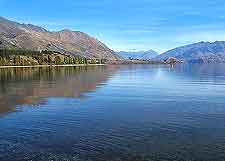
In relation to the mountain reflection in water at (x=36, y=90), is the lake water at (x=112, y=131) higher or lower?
lower

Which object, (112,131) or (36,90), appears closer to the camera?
(112,131)

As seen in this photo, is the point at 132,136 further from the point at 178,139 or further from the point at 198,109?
the point at 198,109

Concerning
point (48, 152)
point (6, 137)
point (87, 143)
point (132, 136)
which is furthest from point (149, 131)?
point (6, 137)

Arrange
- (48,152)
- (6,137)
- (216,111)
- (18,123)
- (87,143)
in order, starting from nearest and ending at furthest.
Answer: (48,152), (87,143), (6,137), (18,123), (216,111)

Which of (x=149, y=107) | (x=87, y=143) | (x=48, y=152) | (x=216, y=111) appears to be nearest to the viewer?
(x=48, y=152)

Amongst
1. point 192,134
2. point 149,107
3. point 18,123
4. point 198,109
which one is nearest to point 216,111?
point 198,109

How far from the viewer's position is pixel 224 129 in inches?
1585

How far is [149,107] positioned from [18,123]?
23.2 metres

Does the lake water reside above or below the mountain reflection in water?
below

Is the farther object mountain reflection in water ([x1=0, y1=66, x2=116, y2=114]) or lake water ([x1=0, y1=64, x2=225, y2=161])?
mountain reflection in water ([x1=0, y1=66, x2=116, y2=114])

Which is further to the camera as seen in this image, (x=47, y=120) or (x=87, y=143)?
(x=47, y=120)

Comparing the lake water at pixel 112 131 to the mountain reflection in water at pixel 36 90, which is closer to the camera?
the lake water at pixel 112 131

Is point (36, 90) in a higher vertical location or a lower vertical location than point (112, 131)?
higher

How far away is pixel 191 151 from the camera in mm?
31438
